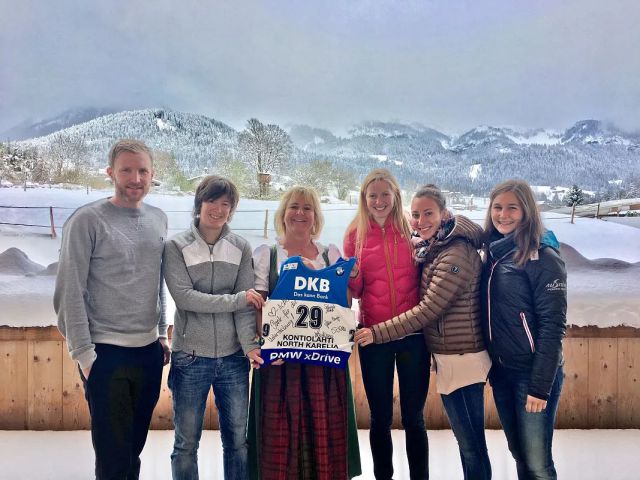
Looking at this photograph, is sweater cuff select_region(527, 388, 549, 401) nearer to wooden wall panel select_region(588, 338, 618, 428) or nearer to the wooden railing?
the wooden railing

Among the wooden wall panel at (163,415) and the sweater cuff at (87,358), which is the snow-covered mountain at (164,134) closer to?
the wooden wall panel at (163,415)

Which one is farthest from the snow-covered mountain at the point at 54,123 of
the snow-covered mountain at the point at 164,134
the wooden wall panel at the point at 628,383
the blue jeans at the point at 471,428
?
the wooden wall panel at the point at 628,383

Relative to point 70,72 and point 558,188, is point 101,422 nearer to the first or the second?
point 70,72

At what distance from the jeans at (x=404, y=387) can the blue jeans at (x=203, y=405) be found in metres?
0.50

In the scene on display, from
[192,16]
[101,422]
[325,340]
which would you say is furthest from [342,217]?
[101,422]

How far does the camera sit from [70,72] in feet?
9.41

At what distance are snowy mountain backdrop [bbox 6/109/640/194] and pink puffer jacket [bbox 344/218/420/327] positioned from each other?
4.02 ft

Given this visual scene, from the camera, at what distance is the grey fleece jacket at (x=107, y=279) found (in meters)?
1.48

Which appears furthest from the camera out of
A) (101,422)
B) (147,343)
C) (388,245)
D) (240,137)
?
(240,137)

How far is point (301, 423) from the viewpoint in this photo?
173 cm

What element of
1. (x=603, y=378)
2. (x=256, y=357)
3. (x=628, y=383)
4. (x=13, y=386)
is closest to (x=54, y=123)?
(x=13, y=386)

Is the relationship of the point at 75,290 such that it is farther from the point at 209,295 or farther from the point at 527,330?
the point at 527,330

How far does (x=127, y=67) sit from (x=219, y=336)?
6.78 ft

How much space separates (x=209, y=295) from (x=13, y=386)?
6.27 feet
